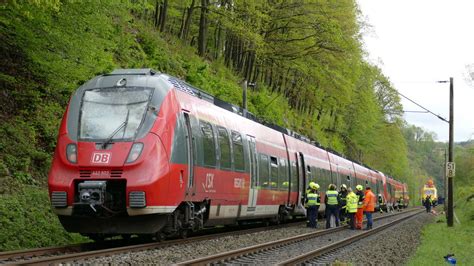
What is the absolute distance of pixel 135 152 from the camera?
36.7 ft

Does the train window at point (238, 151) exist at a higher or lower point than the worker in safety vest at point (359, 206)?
higher

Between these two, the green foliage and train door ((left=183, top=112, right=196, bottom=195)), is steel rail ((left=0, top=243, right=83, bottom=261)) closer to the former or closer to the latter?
the green foliage

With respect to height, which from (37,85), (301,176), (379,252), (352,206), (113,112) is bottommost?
(379,252)

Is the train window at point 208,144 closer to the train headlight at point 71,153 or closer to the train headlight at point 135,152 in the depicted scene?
the train headlight at point 135,152

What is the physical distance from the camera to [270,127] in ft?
67.5

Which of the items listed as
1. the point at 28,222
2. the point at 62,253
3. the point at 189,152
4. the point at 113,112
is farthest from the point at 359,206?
the point at 62,253

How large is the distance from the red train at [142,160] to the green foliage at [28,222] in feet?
2.31

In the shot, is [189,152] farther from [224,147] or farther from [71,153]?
[71,153]

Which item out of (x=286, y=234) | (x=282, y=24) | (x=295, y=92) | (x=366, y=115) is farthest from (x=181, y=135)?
(x=366, y=115)

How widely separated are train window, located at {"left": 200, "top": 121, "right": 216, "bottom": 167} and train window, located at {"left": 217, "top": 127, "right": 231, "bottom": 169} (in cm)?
51

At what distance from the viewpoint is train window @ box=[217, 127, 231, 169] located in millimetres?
14508

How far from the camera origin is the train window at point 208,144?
13445mm

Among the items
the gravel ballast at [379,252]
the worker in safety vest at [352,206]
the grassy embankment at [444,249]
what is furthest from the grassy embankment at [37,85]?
the worker in safety vest at [352,206]

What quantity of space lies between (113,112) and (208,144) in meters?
2.62
